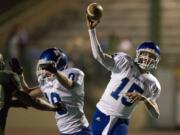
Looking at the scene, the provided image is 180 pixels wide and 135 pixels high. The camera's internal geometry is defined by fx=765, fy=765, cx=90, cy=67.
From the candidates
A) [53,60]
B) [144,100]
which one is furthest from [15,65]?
[144,100]

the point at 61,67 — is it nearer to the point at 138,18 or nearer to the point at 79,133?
the point at 79,133

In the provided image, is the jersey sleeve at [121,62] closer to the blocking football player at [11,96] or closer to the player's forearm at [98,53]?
the player's forearm at [98,53]

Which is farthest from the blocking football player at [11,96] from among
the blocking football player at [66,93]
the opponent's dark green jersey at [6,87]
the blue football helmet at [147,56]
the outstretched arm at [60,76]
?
the blue football helmet at [147,56]

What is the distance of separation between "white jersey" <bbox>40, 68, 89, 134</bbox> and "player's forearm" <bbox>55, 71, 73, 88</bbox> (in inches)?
5.1

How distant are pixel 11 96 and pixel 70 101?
681mm

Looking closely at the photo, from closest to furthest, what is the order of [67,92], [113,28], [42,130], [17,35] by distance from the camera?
[67,92], [42,130], [17,35], [113,28]

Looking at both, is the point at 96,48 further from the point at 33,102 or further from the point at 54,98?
the point at 33,102

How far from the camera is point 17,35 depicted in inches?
664

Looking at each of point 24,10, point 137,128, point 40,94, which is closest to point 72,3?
point 24,10

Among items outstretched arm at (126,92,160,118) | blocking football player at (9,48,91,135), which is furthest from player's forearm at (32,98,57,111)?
outstretched arm at (126,92,160,118)

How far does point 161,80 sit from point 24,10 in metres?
5.56

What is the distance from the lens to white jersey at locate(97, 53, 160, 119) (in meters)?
8.12

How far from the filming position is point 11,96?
23.3ft

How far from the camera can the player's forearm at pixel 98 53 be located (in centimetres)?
779
